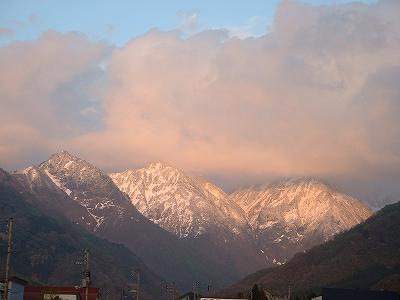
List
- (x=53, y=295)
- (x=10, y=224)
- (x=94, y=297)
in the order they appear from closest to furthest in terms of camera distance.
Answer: (x=10, y=224) → (x=53, y=295) → (x=94, y=297)

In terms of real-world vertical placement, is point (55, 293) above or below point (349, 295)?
below

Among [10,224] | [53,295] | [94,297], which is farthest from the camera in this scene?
[94,297]

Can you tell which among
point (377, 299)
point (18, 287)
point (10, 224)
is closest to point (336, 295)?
point (377, 299)

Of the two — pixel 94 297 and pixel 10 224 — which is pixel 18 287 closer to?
pixel 94 297

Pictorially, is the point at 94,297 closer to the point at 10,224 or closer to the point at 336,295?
the point at 336,295

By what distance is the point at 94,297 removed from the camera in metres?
195


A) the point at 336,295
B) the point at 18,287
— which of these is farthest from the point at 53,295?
the point at 336,295

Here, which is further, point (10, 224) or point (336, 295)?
point (336, 295)

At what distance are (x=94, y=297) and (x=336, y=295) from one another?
5985 cm

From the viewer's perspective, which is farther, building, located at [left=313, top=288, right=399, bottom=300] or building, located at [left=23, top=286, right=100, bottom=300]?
building, located at [left=313, top=288, right=399, bottom=300]

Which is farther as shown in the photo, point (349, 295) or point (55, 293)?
point (349, 295)

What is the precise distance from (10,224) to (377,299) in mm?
122702

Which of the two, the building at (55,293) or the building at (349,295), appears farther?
the building at (349,295)

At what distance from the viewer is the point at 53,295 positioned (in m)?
173
